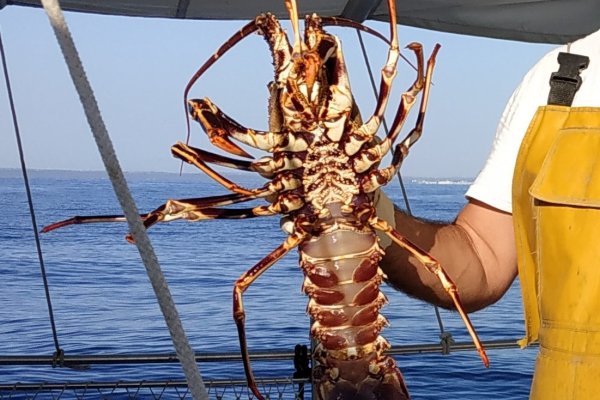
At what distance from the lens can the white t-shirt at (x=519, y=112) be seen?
2.18 m

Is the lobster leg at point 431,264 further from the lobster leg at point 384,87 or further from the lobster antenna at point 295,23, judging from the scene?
the lobster antenna at point 295,23

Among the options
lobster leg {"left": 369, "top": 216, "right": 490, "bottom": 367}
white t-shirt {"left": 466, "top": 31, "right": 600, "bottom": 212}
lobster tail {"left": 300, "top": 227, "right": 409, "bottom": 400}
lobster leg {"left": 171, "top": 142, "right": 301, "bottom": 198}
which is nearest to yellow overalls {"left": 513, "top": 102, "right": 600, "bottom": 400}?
white t-shirt {"left": 466, "top": 31, "right": 600, "bottom": 212}

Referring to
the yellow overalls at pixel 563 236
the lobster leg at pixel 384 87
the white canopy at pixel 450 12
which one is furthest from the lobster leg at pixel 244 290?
the white canopy at pixel 450 12

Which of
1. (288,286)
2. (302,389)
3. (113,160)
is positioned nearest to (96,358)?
(302,389)

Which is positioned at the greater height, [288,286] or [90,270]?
[90,270]

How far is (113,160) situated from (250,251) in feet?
91.2

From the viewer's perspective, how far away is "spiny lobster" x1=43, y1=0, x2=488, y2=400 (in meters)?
1.83

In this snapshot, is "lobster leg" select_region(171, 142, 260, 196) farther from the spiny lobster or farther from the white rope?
the white rope

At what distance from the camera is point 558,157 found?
84.9 inches

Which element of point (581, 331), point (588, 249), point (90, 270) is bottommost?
point (581, 331)

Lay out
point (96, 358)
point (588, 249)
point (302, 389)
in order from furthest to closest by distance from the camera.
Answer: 1. point (302, 389)
2. point (96, 358)
3. point (588, 249)

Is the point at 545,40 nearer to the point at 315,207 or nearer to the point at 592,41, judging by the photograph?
the point at 592,41

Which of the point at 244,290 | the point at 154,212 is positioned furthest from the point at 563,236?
the point at 154,212

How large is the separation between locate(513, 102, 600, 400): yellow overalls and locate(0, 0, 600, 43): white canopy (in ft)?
8.24
